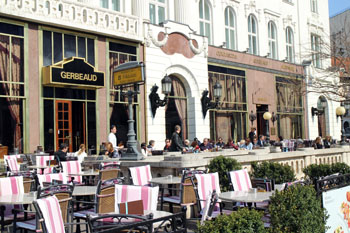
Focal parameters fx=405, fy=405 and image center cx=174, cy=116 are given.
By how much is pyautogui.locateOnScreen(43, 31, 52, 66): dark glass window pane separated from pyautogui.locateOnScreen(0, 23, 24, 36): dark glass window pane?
103 centimetres

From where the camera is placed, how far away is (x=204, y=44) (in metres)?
24.5

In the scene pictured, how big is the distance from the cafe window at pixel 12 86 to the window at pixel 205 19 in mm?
12633

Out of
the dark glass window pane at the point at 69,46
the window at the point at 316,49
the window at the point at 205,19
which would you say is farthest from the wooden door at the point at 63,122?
the window at the point at 205,19

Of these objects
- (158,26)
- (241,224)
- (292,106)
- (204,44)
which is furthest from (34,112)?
(292,106)

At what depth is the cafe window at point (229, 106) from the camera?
83.9 ft

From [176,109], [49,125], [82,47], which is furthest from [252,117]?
[49,125]

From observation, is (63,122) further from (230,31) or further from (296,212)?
(230,31)

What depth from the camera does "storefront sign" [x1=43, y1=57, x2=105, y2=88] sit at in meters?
16.8

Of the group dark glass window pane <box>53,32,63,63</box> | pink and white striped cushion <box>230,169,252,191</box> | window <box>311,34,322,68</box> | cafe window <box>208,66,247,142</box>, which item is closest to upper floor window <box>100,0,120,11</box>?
dark glass window pane <box>53,32,63,63</box>

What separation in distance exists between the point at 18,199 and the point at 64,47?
1274 centimetres

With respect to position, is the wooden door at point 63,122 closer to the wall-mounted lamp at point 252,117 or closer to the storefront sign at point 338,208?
the storefront sign at point 338,208

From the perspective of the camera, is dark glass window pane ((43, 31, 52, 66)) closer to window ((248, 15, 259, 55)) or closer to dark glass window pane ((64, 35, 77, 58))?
dark glass window pane ((64, 35, 77, 58))

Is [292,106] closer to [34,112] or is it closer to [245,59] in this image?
[245,59]

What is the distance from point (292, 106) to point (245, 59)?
7.48 meters
